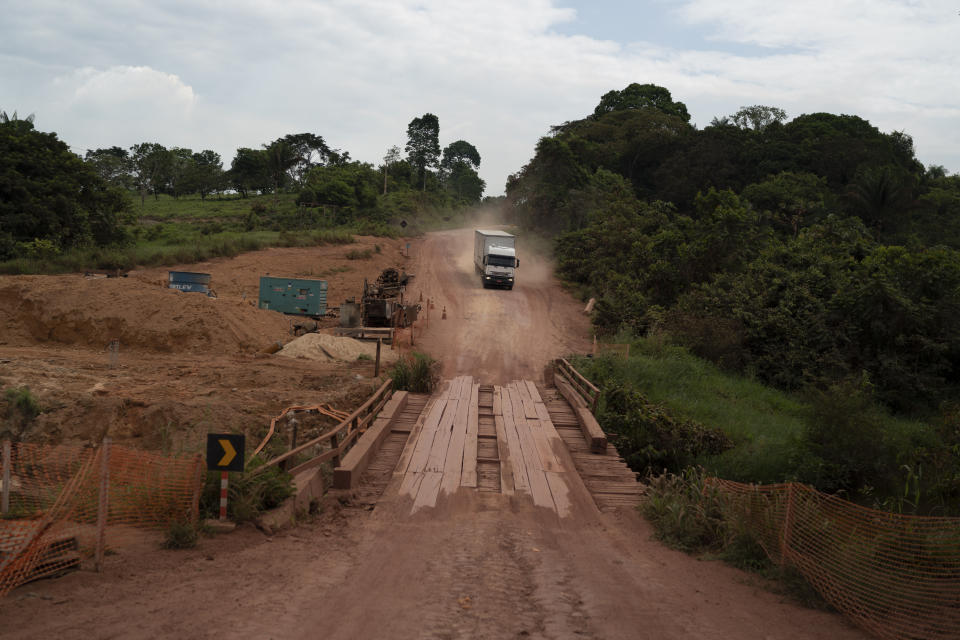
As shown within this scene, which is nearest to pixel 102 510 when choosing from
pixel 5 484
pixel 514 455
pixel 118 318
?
pixel 5 484

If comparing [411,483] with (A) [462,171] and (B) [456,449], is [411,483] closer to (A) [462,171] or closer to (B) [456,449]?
(B) [456,449]

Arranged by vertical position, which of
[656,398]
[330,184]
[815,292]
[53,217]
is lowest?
[656,398]

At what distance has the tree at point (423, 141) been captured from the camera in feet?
306

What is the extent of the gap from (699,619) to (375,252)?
40934 millimetres

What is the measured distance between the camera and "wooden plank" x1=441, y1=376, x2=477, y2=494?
9.26 metres

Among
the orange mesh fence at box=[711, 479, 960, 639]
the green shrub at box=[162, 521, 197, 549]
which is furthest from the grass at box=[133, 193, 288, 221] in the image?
the orange mesh fence at box=[711, 479, 960, 639]

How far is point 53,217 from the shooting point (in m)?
33.5

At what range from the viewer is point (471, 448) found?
425 inches

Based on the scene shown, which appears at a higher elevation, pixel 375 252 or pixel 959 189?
pixel 959 189

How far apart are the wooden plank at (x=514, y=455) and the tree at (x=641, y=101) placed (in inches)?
3044

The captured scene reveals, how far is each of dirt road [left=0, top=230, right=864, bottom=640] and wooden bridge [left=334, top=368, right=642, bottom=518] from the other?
26 cm

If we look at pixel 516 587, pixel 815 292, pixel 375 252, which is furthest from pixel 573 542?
pixel 375 252

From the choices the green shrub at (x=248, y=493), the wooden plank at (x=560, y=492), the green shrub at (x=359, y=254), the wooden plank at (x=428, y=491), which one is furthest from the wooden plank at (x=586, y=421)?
the green shrub at (x=359, y=254)

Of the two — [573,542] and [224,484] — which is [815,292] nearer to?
[573,542]
